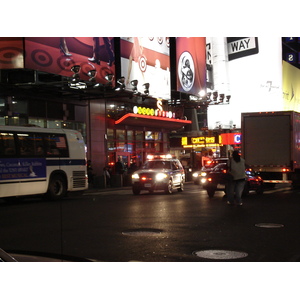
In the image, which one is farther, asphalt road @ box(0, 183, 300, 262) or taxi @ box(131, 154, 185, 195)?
taxi @ box(131, 154, 185, 195)

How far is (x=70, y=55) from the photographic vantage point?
27.7 m

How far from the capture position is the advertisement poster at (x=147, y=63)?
34.6m

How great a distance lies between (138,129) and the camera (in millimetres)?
39094

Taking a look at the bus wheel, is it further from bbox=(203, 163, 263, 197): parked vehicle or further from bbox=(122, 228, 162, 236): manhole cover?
bbox=(122, 228, 162, 236): manhole cover

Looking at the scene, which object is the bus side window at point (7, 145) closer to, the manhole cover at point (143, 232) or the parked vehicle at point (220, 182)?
the parked vehicle at point (220, 182)

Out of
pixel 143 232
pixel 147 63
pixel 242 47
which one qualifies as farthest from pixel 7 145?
→ pixel 242 47

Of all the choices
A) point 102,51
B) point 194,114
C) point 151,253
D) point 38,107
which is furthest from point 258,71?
point 151,253

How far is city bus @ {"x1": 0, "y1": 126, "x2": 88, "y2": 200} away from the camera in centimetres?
1852

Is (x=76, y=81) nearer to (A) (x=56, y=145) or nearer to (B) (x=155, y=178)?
(A) (x=56, y=145)

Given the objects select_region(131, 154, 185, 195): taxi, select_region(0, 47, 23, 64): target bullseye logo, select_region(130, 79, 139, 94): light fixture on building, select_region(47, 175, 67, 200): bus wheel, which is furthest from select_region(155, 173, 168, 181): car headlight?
select_region(130, 79, 139, 94): light fixture on building

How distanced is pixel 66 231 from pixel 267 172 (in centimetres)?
1484

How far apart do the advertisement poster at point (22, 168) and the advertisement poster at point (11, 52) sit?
676 cm

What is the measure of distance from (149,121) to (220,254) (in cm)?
3005

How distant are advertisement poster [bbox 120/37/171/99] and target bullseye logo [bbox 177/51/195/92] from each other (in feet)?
8.46
